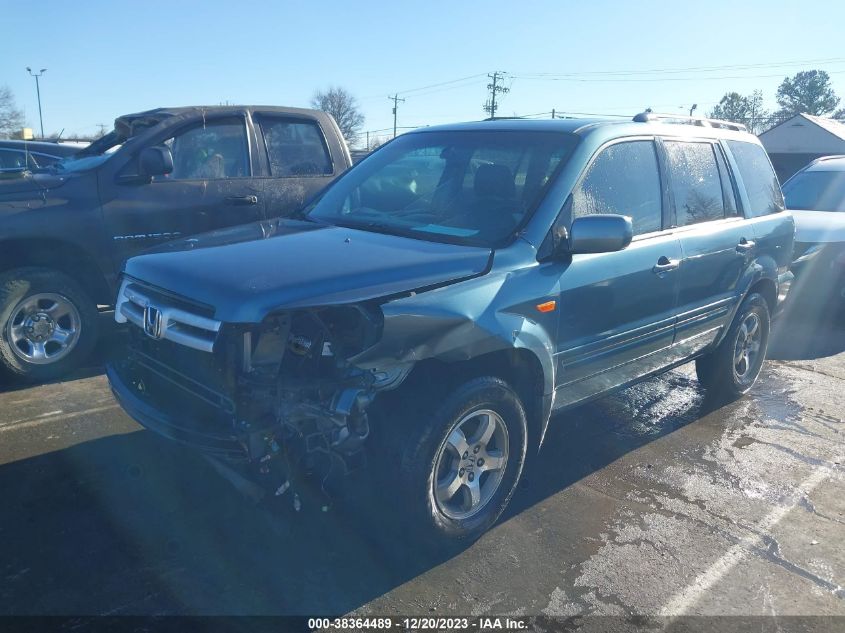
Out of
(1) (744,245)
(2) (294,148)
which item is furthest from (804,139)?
(2) (294,148)

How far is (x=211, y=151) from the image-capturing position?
6184 mm

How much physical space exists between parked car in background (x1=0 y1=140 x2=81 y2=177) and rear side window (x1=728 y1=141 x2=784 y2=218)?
24.9ft

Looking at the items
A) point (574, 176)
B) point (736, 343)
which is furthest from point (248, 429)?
point (736, 343)

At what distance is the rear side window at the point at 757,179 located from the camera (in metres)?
5.34

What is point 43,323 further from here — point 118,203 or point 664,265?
point 664,265

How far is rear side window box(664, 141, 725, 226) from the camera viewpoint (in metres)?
4.55

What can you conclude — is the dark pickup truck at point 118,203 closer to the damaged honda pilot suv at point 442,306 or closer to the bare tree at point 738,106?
the damaged honda pilot suv at point 442,306

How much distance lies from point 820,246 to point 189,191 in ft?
23.8

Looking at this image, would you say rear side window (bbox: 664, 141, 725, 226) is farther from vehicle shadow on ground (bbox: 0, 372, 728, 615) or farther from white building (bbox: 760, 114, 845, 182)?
white building (bbox: 760, 114, 845, 182)

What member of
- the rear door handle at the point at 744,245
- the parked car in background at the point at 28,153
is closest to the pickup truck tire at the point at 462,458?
the rear door handle at the point at 744,245

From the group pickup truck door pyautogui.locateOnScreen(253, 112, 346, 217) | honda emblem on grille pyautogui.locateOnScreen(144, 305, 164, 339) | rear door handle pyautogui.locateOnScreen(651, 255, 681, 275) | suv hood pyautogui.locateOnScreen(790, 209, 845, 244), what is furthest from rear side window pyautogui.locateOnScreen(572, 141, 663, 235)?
suv hood pyautogui.locateOnScreen(790, 209, 845, 244)

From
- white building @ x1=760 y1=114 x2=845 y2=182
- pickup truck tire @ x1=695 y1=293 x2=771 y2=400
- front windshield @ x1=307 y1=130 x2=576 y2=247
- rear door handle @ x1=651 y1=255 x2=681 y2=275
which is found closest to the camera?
front windshield @ x1=307 y1=130 x2=576 y2=247

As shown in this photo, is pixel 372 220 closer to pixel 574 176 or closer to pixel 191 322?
pixel 574 176

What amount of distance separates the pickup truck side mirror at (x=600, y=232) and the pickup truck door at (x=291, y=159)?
3.36 metres
